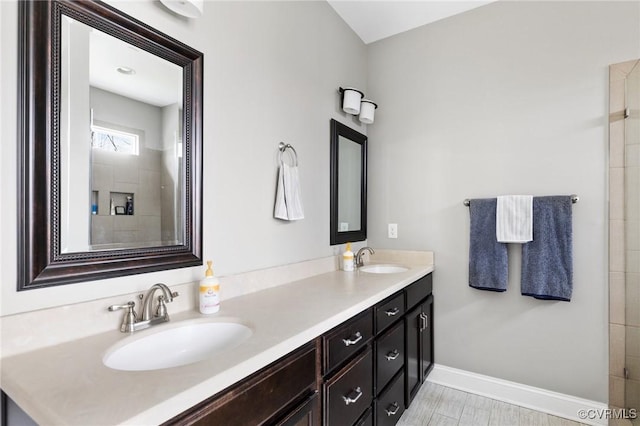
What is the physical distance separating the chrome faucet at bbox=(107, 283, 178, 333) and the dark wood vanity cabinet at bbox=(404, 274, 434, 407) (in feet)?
4.32

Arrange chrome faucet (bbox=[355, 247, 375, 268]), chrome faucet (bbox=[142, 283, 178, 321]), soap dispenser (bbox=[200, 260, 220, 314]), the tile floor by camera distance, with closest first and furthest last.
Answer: chrome faucet (bbox=[142, 283, 178, 321]) → soap dispenser (bbox=[200, 260, 220, 314]) → the tile floor → chrome faucet (bbox=[355, 247, 375, 268])

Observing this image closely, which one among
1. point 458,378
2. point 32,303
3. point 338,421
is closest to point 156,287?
point 32,303

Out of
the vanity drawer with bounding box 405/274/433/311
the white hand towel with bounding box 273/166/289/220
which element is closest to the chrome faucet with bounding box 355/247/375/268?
the vanity drawer with bounding box 405/274/433/311

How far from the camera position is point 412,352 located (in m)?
2.00

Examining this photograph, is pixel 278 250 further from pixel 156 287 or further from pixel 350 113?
pixel 350 113

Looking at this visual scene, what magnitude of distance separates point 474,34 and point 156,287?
2.54 metres

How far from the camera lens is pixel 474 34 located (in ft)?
7.57

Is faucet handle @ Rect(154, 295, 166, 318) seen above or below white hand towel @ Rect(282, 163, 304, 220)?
below

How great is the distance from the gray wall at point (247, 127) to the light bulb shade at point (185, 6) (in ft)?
0.26

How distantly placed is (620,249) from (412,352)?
4.29 ft

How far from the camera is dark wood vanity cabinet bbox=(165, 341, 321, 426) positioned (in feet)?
2.45

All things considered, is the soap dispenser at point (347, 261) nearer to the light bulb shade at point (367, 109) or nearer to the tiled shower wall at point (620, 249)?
the light bulb shade at point (367, 109)

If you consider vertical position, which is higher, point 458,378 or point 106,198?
point 106,198

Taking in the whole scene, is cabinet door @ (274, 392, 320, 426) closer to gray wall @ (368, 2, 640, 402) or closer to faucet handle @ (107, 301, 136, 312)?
faucet handle @ (107, 301, 136, 312)
